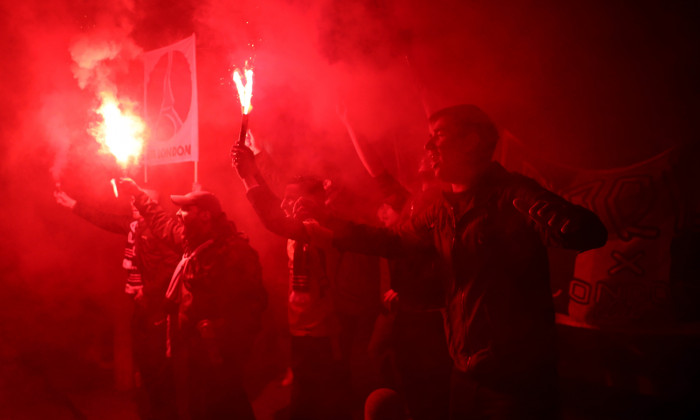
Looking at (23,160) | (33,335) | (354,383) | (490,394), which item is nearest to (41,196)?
(23,160)

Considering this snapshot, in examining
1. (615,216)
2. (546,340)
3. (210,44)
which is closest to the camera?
(546,340)

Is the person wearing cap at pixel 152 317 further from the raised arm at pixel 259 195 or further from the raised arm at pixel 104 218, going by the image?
the raised arm at pixel 259 195

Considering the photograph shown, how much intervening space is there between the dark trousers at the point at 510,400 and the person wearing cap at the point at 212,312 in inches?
86.3

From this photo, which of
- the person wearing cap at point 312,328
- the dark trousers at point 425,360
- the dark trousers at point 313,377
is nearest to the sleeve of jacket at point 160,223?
the person wearing cap at point 312,328

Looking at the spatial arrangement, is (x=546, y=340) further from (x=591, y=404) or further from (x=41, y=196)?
(x=41, y=196)

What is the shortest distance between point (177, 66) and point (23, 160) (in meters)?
2.49

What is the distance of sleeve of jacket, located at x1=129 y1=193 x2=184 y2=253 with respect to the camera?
465 cm

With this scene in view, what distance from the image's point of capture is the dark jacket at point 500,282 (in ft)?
7.29

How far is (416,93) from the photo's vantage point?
5.36m

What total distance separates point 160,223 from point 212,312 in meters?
1.25

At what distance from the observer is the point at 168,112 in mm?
5383

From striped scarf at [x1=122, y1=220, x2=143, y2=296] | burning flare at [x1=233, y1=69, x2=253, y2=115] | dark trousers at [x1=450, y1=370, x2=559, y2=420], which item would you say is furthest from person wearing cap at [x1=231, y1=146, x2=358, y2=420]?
dark trousers at [x1=450, y1=370, x2=559, y2=420]

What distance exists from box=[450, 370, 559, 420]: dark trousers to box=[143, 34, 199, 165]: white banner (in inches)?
136

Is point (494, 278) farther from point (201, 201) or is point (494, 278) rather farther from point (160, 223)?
point (160, 223)
